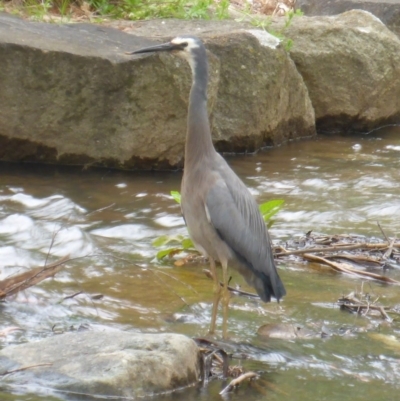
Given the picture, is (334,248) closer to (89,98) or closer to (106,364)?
(106,364)

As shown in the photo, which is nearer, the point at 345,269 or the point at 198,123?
the point at 198,123

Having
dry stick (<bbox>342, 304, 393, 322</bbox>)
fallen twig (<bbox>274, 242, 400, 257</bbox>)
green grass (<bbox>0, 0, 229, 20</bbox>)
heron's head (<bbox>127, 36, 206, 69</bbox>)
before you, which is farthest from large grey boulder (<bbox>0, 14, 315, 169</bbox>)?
dry stick (<bbox>342, 304, 393, 322</bbox>)

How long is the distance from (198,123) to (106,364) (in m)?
1.71

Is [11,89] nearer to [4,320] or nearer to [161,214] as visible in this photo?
[161,214]

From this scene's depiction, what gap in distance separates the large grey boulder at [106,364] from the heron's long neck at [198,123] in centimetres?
128

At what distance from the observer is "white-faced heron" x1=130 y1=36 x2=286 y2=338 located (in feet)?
15.1

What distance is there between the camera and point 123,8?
9664mm

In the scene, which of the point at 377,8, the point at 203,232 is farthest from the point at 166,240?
the point at 377,8

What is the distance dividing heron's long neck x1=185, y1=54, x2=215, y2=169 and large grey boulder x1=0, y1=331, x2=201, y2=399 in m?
1.28

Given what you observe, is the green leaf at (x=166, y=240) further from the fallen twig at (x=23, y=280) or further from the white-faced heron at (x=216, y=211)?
the fallen twig at (x=23, y=280)

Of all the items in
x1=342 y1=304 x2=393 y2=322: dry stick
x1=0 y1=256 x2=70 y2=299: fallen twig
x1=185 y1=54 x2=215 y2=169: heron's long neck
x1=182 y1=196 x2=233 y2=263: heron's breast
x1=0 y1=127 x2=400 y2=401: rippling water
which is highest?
x1=185 y1=54 x2=215 y2=169: heron's long neck

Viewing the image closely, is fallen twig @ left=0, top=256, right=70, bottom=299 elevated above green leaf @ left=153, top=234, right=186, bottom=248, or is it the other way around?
fallen twig @ left=0, top=256, right=70, bottom=299

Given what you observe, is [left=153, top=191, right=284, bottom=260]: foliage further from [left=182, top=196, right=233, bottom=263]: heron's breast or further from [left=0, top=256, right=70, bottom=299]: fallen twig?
[left=0, top=256, right=70, bottom=299]: fallen twig

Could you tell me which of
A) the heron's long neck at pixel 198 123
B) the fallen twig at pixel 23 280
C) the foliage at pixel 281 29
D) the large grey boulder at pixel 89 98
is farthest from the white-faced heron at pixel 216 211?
the foliage at pixel 281 29
